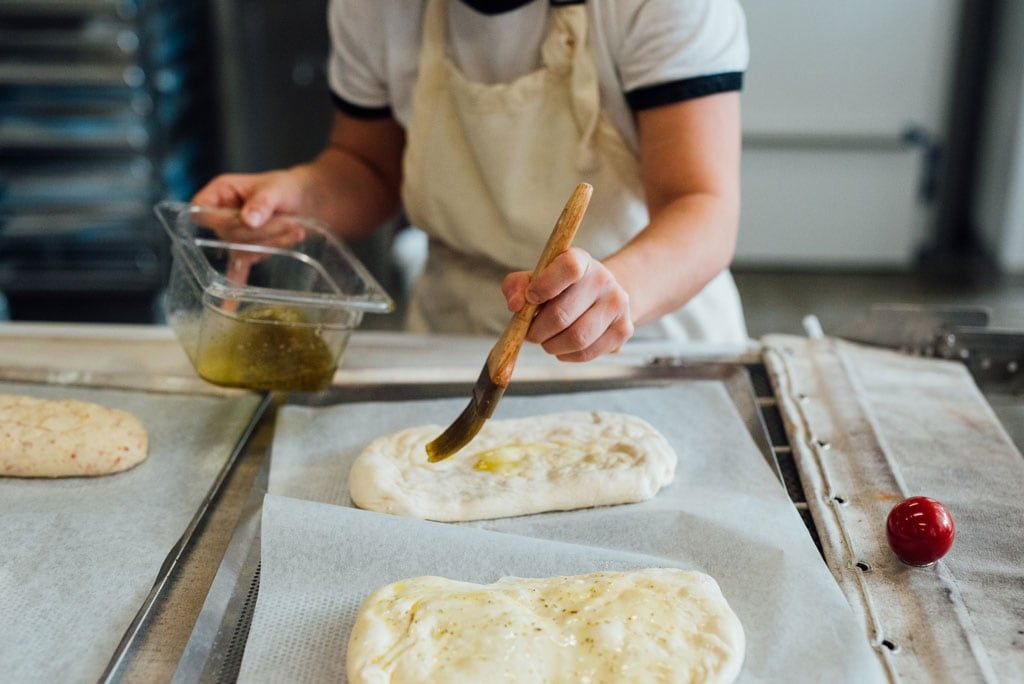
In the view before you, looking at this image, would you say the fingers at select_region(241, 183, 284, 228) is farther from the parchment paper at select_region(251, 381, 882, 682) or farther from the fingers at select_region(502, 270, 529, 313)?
the fingers at select_region(502, 270, 529, 313)

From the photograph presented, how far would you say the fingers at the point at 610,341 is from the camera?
1.03 m

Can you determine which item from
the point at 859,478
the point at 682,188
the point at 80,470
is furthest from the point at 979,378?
the point at 80,470

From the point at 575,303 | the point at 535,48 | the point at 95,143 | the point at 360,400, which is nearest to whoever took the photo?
the point at 575,303

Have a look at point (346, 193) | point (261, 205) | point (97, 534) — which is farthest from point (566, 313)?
point (346, 193)

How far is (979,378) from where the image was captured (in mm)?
1357

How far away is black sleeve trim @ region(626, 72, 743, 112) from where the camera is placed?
1294 millimetres

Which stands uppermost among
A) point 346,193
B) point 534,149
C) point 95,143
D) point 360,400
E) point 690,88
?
point 690,88

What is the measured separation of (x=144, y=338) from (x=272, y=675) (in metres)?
0.79

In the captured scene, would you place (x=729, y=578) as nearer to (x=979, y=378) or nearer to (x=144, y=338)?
(x=979, y=378)

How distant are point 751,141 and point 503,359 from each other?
3.16m

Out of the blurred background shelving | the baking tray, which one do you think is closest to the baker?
the baking tray

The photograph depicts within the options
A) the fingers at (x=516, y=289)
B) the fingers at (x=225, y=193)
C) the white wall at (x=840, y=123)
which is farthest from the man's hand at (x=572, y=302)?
the white wall at (x=840, y=123)

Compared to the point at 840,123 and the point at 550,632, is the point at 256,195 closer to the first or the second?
the point at 550,632

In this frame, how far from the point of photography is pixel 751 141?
3.91m
